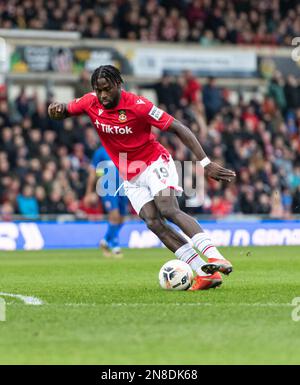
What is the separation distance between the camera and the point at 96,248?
22.5 meters

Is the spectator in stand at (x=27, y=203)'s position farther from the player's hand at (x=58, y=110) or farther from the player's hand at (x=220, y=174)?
the player's hand at (x=220, y=174)

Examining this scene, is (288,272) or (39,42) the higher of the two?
(39,42)

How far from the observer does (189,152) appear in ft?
84.8

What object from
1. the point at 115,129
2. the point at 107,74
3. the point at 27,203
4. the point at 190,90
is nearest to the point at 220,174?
the point at 115,129

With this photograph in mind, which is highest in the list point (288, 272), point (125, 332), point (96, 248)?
point (125, 332)

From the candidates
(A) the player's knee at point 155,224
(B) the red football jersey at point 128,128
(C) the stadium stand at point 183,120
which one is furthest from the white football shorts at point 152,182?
(C) the stadium stand at point 183,120

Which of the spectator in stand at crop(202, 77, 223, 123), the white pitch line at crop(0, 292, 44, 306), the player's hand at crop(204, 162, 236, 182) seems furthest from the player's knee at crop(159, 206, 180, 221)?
the spectator in stand at crop(202, 77, 223, 123)

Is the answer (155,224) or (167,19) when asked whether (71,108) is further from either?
(167,19)

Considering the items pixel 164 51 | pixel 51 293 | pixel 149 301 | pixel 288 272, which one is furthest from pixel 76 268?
pixel 164 51

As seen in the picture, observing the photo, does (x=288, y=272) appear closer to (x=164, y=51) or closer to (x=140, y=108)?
(x=140, y=108)

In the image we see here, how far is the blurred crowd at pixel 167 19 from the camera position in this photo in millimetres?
27672

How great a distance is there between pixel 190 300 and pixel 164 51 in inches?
796

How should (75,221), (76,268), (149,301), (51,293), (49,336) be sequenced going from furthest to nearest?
(75,221), (76,268), (51,293), (149,301), (49,336)

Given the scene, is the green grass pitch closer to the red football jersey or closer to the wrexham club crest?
the red football jersey
